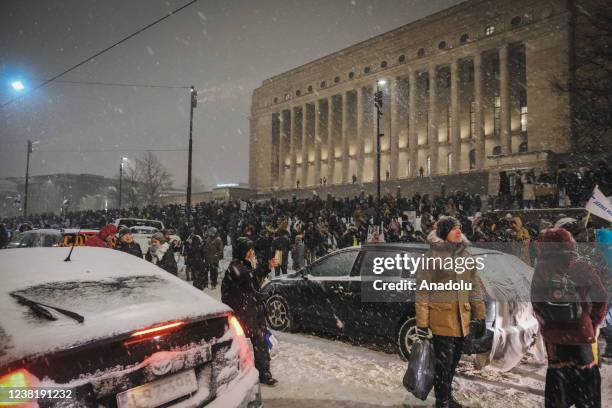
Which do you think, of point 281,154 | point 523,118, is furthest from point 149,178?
point 523,118

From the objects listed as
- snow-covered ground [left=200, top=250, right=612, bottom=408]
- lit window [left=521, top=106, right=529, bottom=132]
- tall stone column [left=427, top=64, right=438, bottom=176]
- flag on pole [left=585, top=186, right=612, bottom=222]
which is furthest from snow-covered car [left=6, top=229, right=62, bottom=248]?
lit window [left=521, top=106, right=529, bottom=132]

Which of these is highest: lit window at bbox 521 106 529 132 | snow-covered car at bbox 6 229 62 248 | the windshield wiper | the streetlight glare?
lit window at bbox 521 106 529 132

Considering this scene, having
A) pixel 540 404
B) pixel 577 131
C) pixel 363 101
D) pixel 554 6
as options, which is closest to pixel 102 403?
pixel 540 404

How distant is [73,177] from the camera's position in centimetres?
11288

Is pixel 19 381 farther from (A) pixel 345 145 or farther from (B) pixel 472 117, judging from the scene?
(A) pixel 345 145

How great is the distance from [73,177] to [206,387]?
127m

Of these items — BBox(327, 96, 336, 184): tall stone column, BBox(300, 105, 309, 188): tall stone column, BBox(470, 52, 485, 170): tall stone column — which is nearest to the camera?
BBox(470, 52, 485, 170): tall stone column

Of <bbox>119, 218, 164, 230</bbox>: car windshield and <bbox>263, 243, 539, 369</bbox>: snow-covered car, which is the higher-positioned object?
<bbox>119, 218, 164, 230</bbox>: car windshield

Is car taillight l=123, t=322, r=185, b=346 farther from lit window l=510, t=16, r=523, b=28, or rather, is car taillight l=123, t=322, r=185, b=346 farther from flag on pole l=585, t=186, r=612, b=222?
lit window l=510, t=16, r=523, b=28

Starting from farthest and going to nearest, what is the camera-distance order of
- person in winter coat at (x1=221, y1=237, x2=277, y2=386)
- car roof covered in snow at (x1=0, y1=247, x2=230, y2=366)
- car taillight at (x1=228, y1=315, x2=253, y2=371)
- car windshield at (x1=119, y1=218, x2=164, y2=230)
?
car windshield at (x1=119, y1=218, x2=164, y2=230)
person in winter coat at (x1=221, y1=237, x2=277, y2=386)
car taillight at (x1=228, y1=315, x2=253, y2=371)
car roof covered in snow at (x1=0, y1=247, x2=230, y2=366)

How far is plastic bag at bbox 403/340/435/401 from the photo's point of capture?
390 cm

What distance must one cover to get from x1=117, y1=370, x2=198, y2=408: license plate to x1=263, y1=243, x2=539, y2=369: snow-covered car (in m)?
3.59

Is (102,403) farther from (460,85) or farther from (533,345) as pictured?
(460,85)

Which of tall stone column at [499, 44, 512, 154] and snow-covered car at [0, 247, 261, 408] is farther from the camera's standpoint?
tall stone column at [499, 44, 512, 154]
